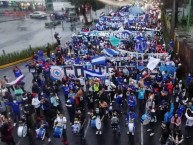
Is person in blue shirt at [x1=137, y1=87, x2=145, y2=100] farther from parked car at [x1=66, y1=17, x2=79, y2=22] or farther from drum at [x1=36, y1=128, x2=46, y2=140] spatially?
parked car at [x1=66, y1=17, x2=79, y2=22]

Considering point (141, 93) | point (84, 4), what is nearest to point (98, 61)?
point (141, 93)

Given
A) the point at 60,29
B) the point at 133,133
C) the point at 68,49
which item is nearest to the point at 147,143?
A: the point at 133,133

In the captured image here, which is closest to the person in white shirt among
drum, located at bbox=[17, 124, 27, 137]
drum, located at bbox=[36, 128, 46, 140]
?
drum, located at bbox=[36, 128, 46, 140]

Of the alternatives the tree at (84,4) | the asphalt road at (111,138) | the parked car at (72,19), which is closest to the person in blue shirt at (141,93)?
the asphalt road at (111,138)

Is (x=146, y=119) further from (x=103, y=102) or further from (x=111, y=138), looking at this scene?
(x=103, y=102)

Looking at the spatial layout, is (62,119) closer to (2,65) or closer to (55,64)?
(55,64)
